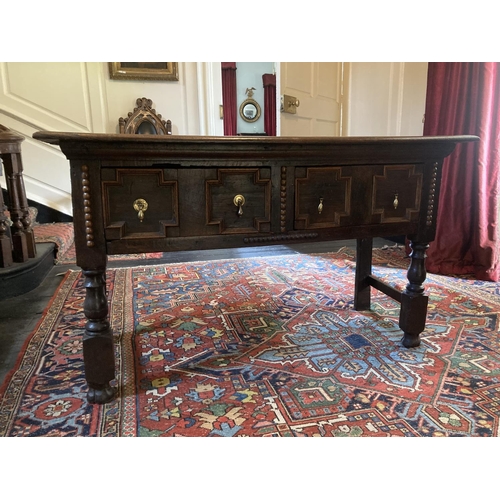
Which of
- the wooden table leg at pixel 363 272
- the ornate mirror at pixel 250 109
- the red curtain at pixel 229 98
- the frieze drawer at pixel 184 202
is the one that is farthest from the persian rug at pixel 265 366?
the ornate mirror at pixel 250 109

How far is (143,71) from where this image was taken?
14.1 ft

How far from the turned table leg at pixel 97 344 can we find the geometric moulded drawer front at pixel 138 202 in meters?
0.18

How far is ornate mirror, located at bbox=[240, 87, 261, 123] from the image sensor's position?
6.67 meters

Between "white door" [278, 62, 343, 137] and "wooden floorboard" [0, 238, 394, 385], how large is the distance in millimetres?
1591

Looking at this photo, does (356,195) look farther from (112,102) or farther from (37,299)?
(112,102)

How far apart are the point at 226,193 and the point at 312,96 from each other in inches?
151

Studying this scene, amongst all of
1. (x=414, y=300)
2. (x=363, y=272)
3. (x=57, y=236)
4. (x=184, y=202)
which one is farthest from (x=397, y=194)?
(x=57, y=236)

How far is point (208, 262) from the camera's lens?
3.22m

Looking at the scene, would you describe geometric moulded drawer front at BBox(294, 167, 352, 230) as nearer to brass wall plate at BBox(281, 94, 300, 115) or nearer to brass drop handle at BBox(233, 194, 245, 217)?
brass drop handle at BBox(233, 194, 245, 217)

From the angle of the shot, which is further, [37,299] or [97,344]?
[37,299]

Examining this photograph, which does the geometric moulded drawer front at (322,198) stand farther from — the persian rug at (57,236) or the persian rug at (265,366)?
Answer: the persian rug at (57,236)
